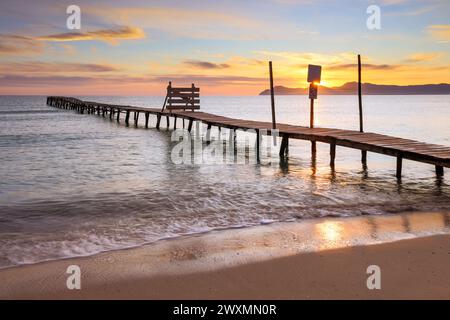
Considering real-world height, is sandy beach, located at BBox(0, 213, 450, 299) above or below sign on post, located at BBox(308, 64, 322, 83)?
below

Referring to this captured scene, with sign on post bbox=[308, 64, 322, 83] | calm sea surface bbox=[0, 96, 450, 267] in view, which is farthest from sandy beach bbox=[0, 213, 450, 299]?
sign on post bbox=[308, 64, 322, 83]

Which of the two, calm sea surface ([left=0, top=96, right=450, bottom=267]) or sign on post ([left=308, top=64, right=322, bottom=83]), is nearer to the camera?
calm sea surface ([left=0, top=96, right=450, bottom=267])

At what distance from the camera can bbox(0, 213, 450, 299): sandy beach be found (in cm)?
459

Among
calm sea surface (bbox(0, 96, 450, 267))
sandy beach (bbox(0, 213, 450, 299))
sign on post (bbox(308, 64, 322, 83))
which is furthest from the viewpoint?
sign on post (bbox(308, 64, 322, 83))

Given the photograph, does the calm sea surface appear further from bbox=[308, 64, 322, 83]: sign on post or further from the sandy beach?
bbox=[308, 64, 322, 83]: sign on post

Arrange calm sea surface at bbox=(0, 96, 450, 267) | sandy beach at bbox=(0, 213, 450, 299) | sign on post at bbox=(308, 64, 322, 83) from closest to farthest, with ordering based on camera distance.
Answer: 1. sandy beach at bbox=(0, 213, 450, 299)
2. calm sea surface at bbox=(0, 96, 450, 267)
3. sign on post at bbox=(308, 64, 322, 83)

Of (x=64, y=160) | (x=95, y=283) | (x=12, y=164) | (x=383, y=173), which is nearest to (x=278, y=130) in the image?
(x=383, y=173)

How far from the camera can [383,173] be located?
13.5m

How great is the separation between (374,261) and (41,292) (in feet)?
12.4

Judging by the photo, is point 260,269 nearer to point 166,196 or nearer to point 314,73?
point 166,196

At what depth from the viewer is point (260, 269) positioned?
206 inches

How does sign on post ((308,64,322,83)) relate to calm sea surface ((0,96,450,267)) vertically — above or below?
above

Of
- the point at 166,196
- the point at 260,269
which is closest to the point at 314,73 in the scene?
the point at 166,196
